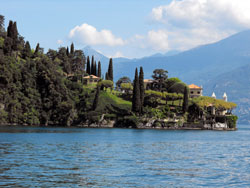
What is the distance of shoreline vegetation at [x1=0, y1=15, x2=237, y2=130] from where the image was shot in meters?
136

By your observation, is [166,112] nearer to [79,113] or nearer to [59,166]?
[79,113]

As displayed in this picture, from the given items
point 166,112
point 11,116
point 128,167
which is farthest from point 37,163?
point 166,112

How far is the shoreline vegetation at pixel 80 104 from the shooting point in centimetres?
13625

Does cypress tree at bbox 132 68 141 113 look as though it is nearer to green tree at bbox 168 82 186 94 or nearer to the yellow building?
green tree at bbox 168 82 186 94

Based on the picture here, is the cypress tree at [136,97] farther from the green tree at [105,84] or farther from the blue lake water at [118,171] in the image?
the blue lake water at [118,171]

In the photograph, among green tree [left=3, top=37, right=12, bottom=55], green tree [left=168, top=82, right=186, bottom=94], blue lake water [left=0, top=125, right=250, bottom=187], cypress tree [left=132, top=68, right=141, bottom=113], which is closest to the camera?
blue lake water [left=0, top=125, right=250, bottom=187]

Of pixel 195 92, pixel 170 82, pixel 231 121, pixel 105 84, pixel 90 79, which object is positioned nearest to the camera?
pixel 231 121

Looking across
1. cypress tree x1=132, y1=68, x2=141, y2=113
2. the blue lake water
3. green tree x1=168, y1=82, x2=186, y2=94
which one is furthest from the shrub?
the blue lake water

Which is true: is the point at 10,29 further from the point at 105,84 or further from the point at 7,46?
the point at 105,84

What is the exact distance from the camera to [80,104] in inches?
5896

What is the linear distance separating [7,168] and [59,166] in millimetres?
4862

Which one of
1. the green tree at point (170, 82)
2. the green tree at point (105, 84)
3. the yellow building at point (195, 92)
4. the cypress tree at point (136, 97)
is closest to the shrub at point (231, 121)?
the yellow building at point (195, 92)

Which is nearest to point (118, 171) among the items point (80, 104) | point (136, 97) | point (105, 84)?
point (136, 97)

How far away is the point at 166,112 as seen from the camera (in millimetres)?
143250
